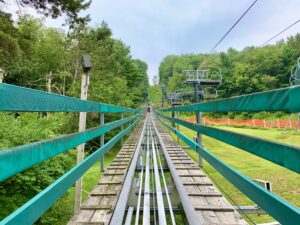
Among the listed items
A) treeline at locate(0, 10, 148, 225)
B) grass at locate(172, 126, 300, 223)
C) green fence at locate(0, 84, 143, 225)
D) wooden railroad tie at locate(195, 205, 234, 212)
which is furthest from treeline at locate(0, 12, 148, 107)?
wooden railroad tie at locate(195, 205, 234, 212)

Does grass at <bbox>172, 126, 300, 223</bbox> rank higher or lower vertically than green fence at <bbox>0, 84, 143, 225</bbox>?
lower

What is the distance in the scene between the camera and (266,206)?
3.78 ft

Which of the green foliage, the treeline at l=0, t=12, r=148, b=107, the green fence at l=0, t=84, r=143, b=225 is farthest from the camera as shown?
the treeline at l=0, t=12, r=148, b=107

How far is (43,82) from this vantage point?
2456 centimetres

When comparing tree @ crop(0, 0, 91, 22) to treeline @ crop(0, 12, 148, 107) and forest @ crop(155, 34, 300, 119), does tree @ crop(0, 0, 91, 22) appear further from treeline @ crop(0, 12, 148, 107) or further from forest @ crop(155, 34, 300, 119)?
forest @ crop(155, 34, 300, 119)

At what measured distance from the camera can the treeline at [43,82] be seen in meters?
3.66

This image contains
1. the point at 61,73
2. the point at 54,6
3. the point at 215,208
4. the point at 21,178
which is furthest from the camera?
the point at 61,73

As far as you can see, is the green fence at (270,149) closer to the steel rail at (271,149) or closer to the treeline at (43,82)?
the steel rail at (271,149)

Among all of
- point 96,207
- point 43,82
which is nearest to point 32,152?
point 96,207

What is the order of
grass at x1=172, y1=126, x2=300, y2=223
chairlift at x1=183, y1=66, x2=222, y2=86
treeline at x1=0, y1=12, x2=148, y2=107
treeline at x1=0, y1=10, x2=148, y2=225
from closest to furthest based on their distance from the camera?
1. treeline at x1=0, y1=10, x2=148, y2=225
2. grass at x1=172, y1=126, x2=300, y2=223
3. treeline at x1=0, y1=12, x2=148, y2=107
4. chairlift at x1=183, y1=66, x2=222, y2=86

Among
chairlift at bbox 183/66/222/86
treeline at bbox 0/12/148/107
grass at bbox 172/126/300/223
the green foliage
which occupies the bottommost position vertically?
grass at bbox 172/126/300/223

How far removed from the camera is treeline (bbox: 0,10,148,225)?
3660 millimetres

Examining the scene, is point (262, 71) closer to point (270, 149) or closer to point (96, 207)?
point (96, 207)

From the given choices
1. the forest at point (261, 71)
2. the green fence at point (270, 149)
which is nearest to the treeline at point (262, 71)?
the forest at point (261, 71)
